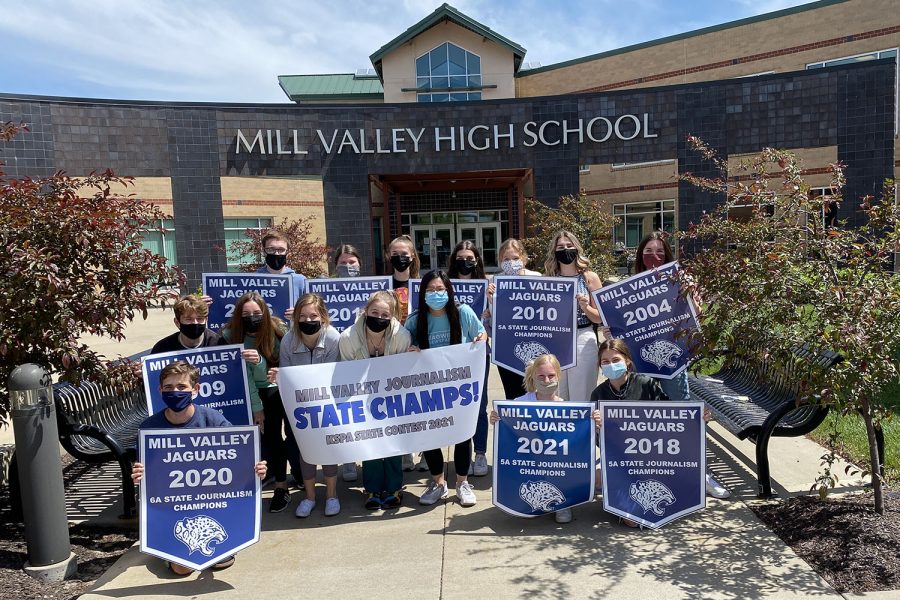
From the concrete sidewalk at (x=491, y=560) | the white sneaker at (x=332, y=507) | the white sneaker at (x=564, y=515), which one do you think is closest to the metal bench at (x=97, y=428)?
the concrete sidewalk at (x=491, y=560)

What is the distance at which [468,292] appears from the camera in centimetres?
619

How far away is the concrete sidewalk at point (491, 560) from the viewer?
366cm

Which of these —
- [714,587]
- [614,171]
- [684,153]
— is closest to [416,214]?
[614,171]

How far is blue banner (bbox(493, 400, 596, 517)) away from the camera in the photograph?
4.51 metres

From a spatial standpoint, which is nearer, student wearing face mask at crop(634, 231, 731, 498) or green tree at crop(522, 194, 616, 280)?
student wearing face mask at crop(634, 231, 731, 498)

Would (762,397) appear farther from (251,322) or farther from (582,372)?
(251,322)

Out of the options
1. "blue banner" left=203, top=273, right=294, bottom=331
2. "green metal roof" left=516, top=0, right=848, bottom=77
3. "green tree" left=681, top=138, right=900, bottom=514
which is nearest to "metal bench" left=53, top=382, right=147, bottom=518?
"blue banner" left=203, top=273, right=294, bottom=331

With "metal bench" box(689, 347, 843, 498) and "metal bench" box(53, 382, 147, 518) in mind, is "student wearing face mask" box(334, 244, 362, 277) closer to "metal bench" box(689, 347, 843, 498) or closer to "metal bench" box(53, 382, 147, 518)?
"metal bench" box(53, 382, 147, 518)

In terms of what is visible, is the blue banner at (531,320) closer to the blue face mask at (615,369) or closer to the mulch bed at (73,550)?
the blue face mask at (615,369)

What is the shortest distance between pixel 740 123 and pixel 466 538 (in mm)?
17455

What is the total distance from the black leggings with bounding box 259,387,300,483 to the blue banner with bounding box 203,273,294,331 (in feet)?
4.77

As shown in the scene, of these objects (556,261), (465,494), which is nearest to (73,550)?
(465,494)

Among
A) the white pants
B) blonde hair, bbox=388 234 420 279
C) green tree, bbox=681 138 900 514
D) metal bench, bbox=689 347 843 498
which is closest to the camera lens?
green tree, bbox=681 138 900 514

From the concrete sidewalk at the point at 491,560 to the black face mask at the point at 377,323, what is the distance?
140 cm
